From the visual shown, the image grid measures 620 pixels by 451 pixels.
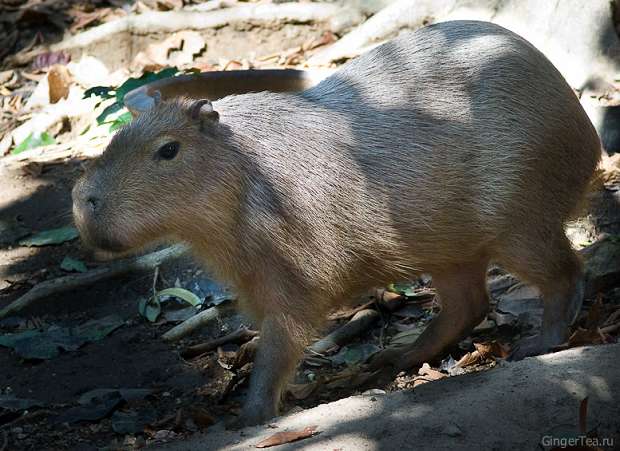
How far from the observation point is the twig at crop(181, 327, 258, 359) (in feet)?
15.4

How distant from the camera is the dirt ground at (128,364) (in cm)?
407

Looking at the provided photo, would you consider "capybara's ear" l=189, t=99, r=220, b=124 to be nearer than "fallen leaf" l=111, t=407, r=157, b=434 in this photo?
Yes

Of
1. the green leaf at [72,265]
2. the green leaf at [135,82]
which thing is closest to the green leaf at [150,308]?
the green leaf at [72,265]

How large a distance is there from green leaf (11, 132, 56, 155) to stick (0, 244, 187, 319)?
2.25m

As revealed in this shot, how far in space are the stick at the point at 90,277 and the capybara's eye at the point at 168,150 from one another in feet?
5.65

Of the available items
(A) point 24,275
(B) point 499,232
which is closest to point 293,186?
(B) point 499,232

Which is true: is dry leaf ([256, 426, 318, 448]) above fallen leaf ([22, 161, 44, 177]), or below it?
below

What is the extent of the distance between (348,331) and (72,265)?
174cm

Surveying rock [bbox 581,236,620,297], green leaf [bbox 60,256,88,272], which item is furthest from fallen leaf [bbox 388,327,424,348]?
green leaf [bbox 60,256,88,272]

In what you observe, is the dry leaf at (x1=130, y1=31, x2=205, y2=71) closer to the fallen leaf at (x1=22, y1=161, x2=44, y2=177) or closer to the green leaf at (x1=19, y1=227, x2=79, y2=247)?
the fallen leaf at (x1=22, y1=161, x2=44, y2=177)

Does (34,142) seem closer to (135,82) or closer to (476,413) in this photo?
(135,82)

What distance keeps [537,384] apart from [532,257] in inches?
34.6

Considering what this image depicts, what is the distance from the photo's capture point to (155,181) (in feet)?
12.0

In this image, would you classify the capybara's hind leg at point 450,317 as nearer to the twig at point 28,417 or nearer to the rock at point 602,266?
the rock at point 602,266
